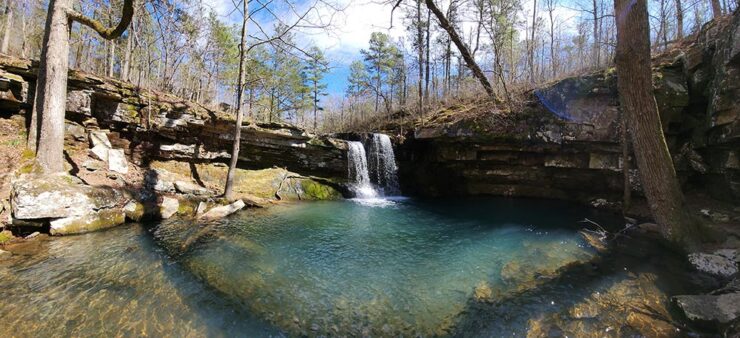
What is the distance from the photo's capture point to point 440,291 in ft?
13.6

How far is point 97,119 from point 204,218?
216 inches

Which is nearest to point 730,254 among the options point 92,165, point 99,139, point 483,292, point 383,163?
point 483,292

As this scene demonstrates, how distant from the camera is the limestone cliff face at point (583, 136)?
645 centimetres

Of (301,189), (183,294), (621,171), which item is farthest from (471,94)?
(183,294)

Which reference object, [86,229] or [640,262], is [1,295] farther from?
[640,262]

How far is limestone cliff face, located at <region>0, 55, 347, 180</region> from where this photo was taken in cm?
814

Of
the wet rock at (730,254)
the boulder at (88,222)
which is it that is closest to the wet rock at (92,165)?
the boulder at (88,222)

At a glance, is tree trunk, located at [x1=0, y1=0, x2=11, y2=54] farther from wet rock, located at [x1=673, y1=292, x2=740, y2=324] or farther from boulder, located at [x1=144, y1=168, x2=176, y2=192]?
wet rock, located at [x1=673, y1=292, x2=740, y2=324]

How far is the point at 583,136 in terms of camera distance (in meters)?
9.69

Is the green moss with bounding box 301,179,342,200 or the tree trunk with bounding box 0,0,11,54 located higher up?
the tree trunk with bounding box 0,0,11,54

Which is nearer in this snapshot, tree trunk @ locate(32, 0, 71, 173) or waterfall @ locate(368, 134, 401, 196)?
tree trunk @ locate(32, 0, 71, 173)

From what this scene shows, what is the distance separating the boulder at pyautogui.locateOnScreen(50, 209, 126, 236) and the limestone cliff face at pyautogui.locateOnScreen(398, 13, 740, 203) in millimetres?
10590

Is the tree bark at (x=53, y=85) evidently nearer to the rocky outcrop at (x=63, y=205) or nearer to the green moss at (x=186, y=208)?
the rocky outcrop at (x=63, y=205)

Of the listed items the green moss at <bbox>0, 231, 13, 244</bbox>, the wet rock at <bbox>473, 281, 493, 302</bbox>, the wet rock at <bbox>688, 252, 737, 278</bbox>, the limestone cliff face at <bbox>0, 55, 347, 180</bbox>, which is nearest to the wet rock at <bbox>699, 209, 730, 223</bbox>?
the wet rock at <bbox>688, 252, 737, 278</bbox>
